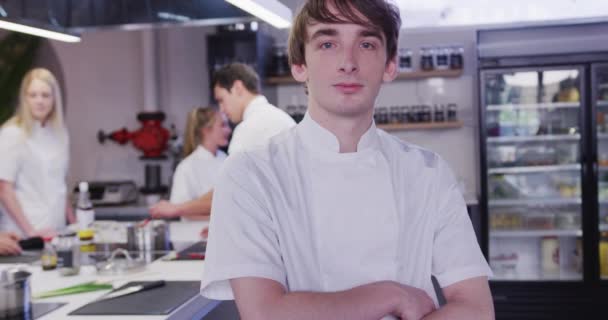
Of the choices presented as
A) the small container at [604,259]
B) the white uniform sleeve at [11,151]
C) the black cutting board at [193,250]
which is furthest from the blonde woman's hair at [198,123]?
the small container at [604,259]

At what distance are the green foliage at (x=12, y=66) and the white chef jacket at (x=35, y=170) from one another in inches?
84.8

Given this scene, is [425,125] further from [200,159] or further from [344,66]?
[344,66]

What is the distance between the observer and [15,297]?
1.95 metres

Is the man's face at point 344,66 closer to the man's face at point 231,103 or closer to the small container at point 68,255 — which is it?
the small container at point 68,255

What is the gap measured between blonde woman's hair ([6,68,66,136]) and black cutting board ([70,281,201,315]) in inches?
71.4

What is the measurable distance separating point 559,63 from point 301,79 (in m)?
4.10

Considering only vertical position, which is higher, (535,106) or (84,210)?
(535,106)

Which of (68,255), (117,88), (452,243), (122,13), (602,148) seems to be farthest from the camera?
(117,88)

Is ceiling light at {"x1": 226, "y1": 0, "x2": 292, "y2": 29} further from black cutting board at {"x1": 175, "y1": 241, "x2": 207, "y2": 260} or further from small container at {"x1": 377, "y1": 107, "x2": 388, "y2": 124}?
small container at {"x1": 377, "y1": 107, "x2": 388, "y2": 124}

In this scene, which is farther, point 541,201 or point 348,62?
point 541,201

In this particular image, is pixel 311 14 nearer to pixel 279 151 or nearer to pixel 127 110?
pixel 279 151

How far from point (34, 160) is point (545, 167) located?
Result: 11.9ft

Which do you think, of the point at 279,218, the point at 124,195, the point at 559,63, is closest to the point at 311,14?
the point at 279,218

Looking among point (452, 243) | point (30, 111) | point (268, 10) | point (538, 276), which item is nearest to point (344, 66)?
point (452, 243)
